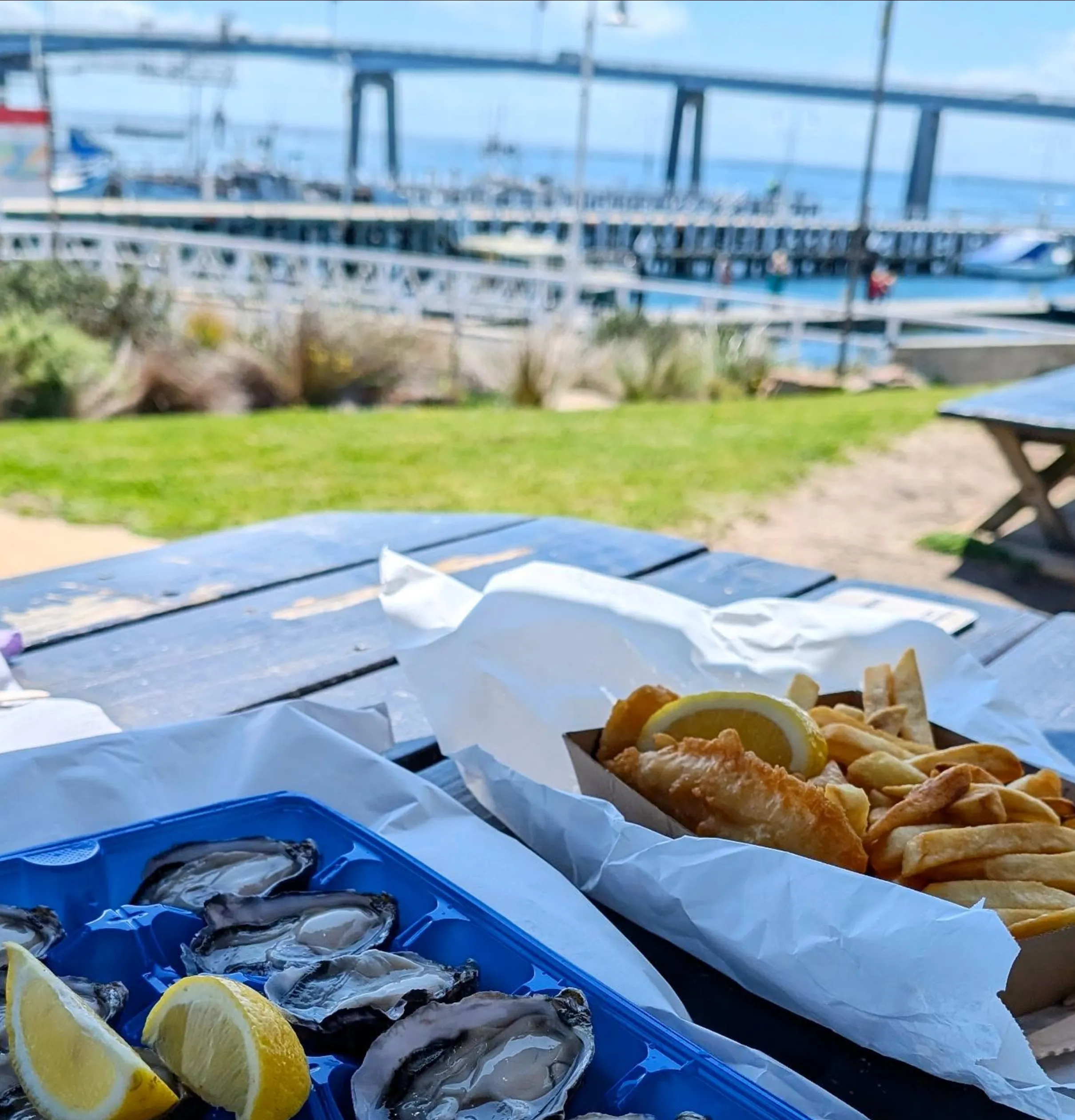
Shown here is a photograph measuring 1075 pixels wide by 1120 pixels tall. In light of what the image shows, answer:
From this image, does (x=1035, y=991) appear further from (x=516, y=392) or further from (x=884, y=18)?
(x=884, y=18)

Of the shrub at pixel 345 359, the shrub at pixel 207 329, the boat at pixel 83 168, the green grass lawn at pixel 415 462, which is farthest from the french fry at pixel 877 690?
the boat at pixel 83 168

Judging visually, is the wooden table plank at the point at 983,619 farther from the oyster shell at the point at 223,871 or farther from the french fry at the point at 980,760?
the oyster shell at the point at 223,871

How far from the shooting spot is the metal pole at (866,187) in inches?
480

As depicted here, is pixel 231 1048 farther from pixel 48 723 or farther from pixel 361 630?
pixel 361 630

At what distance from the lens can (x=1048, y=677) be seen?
1.85 m

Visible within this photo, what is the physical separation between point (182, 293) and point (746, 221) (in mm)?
40766

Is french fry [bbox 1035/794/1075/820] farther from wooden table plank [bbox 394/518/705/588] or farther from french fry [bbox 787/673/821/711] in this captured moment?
wooden table plank [bbox 394/518/705/588]

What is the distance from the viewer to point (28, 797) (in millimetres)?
1099

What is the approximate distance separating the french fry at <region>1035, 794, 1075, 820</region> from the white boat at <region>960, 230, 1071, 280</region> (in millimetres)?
59118

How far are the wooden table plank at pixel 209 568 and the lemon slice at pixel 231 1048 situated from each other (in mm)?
1169

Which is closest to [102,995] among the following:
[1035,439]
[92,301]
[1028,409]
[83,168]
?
[1028,409]

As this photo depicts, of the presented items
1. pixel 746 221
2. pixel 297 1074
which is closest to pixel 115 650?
pixel 297 1074

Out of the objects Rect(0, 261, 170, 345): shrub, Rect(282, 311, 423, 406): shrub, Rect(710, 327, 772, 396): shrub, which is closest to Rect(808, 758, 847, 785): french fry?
Rect(282, 311, 423, 406): shrub

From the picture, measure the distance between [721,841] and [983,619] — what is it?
1378mm
